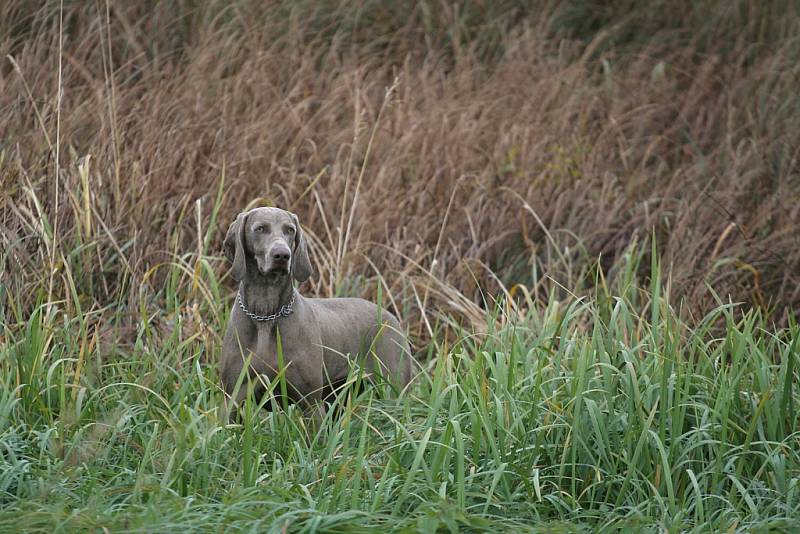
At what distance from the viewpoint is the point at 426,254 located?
6922 millimetres

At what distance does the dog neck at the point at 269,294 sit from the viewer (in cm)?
486

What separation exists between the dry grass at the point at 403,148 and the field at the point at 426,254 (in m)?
0.03

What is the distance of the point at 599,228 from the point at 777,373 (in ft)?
9.33

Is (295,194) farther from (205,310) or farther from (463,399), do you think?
(463,399)

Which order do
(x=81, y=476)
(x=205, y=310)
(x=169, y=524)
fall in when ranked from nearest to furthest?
(x=169, y=524)
(x=81, y=476)
(x=205, y=310)

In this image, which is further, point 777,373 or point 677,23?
point 677,23

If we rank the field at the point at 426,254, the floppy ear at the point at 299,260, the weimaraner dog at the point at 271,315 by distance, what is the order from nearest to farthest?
1. the field at the point at 426,254
2. the weimaraner dog at the point at 271,315
3. the floppy ear at the point at 299,260

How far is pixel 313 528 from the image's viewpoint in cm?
364

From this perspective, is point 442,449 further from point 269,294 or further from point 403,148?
point 403,148

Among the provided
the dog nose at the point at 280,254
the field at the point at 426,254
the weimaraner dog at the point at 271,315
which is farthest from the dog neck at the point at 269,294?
the field at the point at 426,254

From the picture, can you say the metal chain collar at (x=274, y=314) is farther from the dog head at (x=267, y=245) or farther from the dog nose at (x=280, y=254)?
the dog nose at (x=280, y=254)

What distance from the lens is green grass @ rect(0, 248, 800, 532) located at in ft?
12.9

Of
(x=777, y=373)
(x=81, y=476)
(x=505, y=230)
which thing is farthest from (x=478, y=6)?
(x=81, y=476)

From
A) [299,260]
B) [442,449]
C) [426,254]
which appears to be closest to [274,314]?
[299,260]
